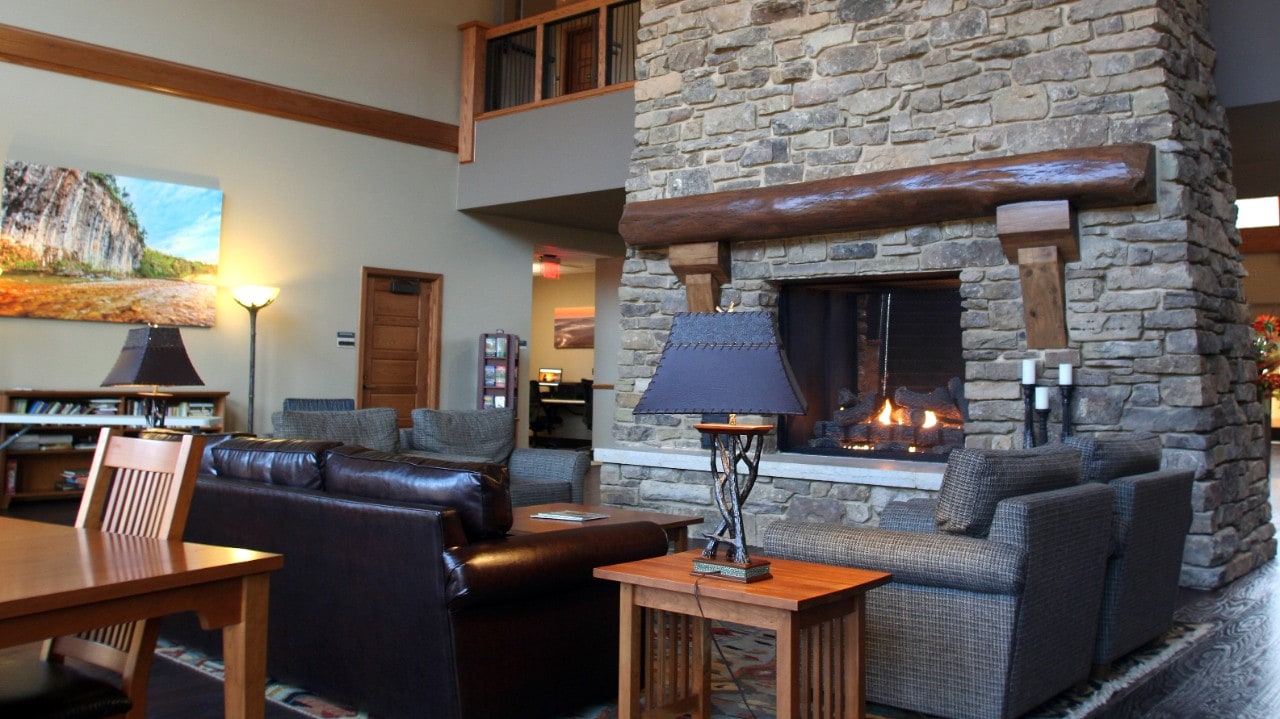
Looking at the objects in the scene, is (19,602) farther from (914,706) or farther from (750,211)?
(750,211)

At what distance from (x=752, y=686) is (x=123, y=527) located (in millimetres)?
2027

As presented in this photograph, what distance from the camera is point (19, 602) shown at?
1.59 meters

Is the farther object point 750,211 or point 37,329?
point 37,329

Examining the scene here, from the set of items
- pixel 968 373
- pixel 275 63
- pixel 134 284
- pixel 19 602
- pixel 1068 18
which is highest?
pixel 275 63

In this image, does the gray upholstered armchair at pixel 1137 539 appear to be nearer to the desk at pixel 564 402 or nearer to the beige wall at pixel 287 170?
the beige wall at pixel 287 170

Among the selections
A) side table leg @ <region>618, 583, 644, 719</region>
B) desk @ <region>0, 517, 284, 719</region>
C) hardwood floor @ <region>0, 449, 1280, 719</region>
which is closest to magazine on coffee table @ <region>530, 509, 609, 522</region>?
hardwood floor @ <region>0, 449, 1280, 719</region>

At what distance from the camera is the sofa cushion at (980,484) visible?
314cm

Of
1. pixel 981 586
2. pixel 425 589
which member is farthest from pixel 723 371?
pixel 981 586

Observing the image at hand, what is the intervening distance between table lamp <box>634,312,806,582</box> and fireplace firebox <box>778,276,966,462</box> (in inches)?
151

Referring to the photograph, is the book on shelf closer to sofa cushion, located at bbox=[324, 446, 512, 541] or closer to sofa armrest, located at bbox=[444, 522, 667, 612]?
sofa cushion, located at bbox=[324, 446, 512, 541]

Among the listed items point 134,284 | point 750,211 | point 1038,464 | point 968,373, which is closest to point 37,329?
point 134,284

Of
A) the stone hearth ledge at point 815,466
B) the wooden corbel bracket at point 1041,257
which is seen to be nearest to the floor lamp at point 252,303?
the stone hearth ledge at point 815,466

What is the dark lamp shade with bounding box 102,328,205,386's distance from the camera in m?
5.05

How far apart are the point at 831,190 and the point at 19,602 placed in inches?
200
